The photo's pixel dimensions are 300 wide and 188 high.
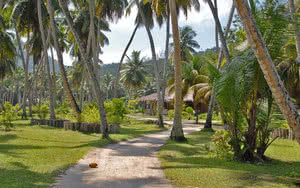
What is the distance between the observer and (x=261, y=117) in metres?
9.52

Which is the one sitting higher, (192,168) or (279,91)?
(279,91)

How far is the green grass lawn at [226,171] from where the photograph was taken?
642 centimetres

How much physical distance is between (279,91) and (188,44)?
39719 millimetres

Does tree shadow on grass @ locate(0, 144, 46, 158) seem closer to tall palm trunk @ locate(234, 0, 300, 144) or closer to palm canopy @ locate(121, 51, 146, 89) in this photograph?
tall palm trunk @ locate(234, 0, 300, 144)

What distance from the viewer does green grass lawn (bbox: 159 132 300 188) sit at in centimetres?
642

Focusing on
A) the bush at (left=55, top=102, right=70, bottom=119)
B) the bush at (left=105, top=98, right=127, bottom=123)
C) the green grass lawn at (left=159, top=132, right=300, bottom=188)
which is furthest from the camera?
the bush at (left=55, top=102, right=70, bottom=119)

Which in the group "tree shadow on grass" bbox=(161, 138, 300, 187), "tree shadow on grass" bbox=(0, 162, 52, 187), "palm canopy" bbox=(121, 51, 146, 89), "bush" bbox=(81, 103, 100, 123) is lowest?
"tree shadow on grass" bbox=(161, 138, 300, 187)

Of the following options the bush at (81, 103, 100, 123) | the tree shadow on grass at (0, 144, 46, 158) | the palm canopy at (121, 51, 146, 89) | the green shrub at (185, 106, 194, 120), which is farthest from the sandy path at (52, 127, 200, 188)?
the palm canopy at (121, 51, 146, 89)

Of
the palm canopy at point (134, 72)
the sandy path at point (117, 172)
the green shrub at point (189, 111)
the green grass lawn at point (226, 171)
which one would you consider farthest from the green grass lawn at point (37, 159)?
the palm canopy at point (134, 72)

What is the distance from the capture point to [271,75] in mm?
5633

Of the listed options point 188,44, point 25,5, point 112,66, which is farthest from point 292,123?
point 112,66

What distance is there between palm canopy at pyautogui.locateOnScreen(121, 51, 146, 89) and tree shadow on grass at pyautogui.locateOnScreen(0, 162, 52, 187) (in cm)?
4732

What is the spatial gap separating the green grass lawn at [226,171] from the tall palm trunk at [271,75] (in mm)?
1582

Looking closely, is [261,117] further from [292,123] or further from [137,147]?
[137,147]
